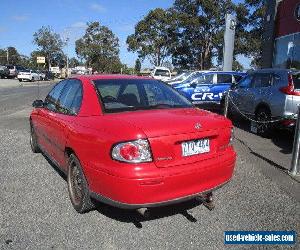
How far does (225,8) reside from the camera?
47969 mm

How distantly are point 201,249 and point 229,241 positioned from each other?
357 millimetres

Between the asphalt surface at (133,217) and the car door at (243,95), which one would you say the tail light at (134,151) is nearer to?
the asphalt surface at (133,217)

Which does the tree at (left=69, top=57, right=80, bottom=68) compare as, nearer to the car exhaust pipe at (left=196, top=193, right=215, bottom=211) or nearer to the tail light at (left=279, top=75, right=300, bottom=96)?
the tail light at (left=279, top=75, right=300, bottom=96)

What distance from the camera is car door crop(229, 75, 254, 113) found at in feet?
32.6

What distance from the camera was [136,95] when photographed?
4656mm

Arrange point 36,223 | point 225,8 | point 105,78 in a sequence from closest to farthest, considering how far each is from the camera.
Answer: point 36,223, point 105,78, point 225,8

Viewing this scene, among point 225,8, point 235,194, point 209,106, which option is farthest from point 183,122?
point 225,8

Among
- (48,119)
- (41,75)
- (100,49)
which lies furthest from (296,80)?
(100,49)

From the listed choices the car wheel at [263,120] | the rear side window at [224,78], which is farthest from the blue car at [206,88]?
the car wheel at [263,120]

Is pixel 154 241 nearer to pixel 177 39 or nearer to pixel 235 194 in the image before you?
pixel 235 194

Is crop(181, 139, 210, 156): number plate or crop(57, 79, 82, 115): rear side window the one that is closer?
crop(181, 139, 210, 156): number plate

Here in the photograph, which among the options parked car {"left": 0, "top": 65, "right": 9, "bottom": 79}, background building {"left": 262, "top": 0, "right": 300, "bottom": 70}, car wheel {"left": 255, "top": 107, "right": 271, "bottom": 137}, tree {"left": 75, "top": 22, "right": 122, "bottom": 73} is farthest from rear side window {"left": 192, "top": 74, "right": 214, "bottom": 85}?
tree {"left": 75, "top": 22, "right": 122, "bottom": 73}

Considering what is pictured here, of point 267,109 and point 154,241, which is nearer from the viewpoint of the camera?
point 154,241

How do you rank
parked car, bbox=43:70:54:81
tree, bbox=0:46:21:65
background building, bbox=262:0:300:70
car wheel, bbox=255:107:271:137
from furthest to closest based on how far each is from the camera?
tree, bbox=0:46:21:65, parked car, bbox=43:70:54:81, background building, bbox=262:0:300:70, car wheel, bbox=255:107:271:137
